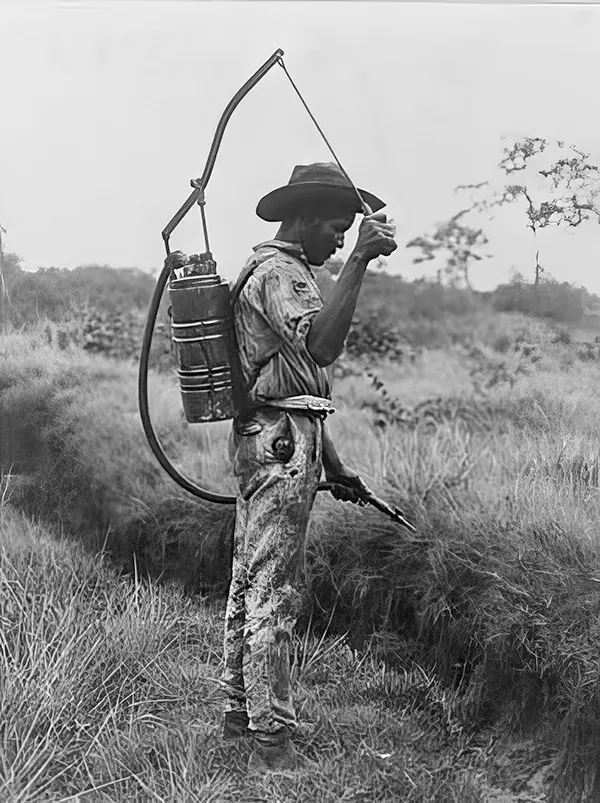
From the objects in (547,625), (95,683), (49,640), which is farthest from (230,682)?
(547,625)

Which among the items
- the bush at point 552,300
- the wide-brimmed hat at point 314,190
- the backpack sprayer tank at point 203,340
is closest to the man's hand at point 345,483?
the backpack sprayer tank at point 203,340

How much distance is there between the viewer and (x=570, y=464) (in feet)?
12.3

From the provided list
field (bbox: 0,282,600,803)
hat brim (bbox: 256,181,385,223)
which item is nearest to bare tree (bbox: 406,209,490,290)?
field (bbox: 0,282,600,803)

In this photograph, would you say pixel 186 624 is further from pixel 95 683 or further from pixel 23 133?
pixel 23 133

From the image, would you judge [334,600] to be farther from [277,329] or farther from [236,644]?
[277,329]

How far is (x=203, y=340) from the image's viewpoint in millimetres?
3041

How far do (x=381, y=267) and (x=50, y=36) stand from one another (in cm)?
208

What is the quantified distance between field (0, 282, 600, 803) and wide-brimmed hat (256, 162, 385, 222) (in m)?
1.21

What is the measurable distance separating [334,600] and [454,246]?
1.89m

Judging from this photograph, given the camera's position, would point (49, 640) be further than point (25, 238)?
No

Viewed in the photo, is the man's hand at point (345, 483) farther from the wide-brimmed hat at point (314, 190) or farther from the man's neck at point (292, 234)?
the wide-brimmed hat at point (314, 190)

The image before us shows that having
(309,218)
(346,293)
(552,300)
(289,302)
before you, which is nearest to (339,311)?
(346,293)

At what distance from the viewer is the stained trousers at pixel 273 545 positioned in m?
3.02

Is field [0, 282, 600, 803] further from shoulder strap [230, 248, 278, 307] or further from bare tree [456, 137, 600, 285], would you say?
shoulder strap [230, 248, 278, 307]
